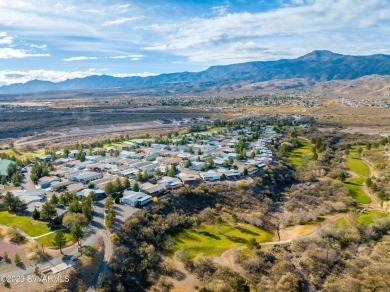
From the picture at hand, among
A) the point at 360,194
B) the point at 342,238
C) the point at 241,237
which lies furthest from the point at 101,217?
the point at 360,194

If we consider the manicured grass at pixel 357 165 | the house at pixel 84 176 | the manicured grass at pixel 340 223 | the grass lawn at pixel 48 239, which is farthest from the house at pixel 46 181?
the manicured grass at pixel 357 165

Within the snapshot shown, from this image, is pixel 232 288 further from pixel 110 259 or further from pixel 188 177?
pixel 188 177

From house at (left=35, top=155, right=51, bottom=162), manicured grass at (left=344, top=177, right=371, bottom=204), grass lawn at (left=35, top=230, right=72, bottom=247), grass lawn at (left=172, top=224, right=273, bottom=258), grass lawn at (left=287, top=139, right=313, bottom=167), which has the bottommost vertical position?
manicured grass at (left=344, top=177, right=371, bottom=204)

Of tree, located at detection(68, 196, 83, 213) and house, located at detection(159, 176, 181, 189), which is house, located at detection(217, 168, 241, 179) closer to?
house, located at detection(159, 176, 181, 189)

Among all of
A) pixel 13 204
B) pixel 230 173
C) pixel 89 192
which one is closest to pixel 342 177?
pixel 230 173

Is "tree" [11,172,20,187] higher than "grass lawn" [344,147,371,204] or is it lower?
higher

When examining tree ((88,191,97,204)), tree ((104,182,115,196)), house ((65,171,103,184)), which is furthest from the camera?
house ((65,171,103,184))

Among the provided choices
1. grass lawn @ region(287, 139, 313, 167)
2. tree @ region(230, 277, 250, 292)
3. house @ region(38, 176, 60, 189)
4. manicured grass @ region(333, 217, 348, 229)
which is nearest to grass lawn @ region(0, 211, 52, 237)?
house @ region(38, 176, 60, 189)
